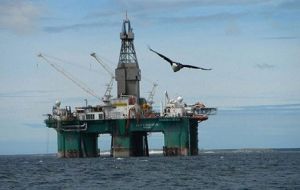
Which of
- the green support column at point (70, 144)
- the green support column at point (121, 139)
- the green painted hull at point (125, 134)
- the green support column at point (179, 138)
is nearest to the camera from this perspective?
the green support column at point (179, 138)

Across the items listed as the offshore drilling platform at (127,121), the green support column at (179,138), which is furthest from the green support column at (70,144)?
the green support column at (179,138)

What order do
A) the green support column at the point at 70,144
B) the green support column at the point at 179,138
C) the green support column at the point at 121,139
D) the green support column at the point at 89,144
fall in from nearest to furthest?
the green support column at the point at 179,138 < the green support column at the point at 121,139 < the green support column at the point at 70,144 < the green support column at the point at 89,144

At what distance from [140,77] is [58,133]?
711 inches

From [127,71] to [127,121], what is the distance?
1164cm

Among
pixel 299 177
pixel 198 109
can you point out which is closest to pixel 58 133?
pixel 198 109

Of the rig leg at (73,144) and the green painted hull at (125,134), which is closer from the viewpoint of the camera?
the green painted hull at (125,134)

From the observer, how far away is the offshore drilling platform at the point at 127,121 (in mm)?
137000

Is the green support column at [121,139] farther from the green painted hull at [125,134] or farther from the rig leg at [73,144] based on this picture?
the rig leg at [73,144]

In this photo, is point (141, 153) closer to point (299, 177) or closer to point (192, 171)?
point (192, 171)

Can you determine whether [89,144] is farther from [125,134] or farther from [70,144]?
[125,134]

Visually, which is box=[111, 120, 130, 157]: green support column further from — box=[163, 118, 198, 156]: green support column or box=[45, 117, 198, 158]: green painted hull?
box=[163, 118, 198, 156]: green support column

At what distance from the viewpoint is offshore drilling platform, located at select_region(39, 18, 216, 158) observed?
13700 centimetres

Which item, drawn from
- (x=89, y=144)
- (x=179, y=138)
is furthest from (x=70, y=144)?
(x=179, y=138)

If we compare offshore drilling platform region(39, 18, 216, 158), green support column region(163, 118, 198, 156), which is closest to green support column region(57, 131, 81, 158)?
offshore drilling platform region(39, 18, 216, 158)
